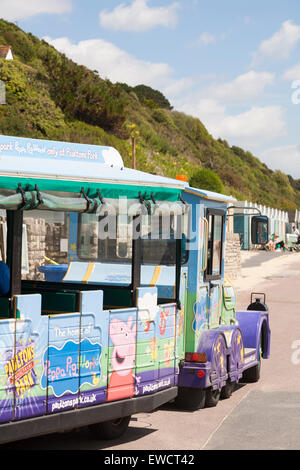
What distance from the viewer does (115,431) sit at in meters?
7.28

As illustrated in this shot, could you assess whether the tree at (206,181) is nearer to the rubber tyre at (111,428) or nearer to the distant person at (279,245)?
the distant person at (279,245)

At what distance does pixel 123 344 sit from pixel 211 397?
265cm

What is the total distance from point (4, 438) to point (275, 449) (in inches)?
111

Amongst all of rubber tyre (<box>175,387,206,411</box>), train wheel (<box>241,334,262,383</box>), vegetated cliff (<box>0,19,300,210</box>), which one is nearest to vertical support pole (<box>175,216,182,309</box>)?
rubber tyre (<box>175,387,206,411</box>)

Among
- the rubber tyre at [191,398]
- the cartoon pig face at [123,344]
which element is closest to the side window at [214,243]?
the rubber tyre at [191,398]

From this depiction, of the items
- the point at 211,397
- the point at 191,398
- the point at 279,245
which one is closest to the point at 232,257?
the point at 211,397

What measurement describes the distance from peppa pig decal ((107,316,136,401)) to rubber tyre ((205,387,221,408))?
2.26 m

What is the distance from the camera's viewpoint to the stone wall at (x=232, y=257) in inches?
1302

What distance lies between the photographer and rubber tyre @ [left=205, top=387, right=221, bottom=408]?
8.98m

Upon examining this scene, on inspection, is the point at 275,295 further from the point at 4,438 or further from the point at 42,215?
the point at 4,438

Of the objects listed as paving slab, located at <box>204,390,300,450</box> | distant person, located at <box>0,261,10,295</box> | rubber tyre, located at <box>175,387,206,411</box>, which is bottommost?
paving slab, located at <box>204,390,300,450</box>

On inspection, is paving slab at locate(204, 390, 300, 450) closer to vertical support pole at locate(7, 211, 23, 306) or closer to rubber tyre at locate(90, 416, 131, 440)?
rubber tyre at locate(90, 416, 131, 440)

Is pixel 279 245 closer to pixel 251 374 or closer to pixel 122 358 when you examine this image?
pixel 251 374

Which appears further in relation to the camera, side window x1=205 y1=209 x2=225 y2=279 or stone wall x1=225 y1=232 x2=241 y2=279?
stone wall x1=225 y1=232 x2=241 y2=279
